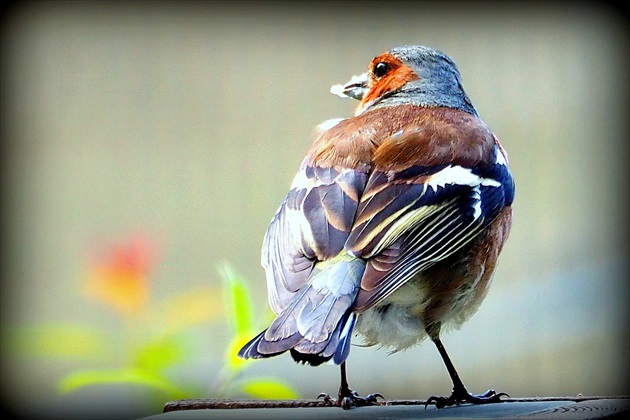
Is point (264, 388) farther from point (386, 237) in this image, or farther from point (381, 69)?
point (381, 69)

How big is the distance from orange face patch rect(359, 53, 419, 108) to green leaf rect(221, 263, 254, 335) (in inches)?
37.3

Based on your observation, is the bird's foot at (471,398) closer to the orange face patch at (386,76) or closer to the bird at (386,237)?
the bird at (386,237)

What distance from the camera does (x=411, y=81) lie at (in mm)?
2816

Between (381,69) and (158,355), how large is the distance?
52.6 inches

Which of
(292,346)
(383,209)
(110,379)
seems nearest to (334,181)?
(383,209)

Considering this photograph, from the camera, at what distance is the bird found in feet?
6.15

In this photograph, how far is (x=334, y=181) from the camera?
2.18 metres

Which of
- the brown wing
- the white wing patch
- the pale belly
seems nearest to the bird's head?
the white wing patch

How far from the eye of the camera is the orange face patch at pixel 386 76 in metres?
2.83

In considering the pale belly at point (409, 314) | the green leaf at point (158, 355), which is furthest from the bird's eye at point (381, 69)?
the green leaf at point (158, 355)

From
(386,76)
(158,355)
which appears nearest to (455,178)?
(386,76)

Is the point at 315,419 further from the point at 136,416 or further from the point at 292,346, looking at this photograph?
the point at 136,416

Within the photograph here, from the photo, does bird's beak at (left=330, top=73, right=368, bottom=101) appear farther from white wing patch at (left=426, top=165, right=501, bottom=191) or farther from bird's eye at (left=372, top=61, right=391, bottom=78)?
white wing patch at (left=426, top=165, right=501, bottom=191)

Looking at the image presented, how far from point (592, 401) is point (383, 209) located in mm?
757
